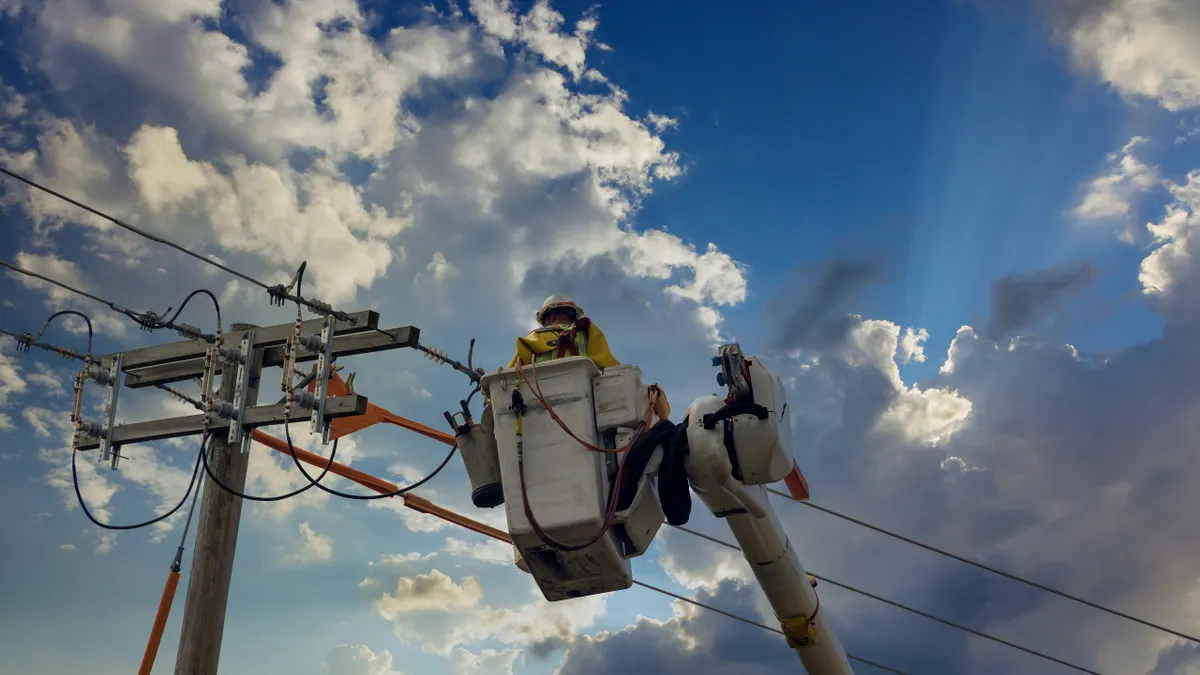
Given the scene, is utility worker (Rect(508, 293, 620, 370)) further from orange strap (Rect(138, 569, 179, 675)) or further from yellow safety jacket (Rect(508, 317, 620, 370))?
orange strap (Rect(138, 569, 179, 675))

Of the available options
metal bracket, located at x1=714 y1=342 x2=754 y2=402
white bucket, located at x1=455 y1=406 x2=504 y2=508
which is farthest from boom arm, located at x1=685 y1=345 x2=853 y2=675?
white bucket, located at x1=455 y1=406 x2=504 y2=508

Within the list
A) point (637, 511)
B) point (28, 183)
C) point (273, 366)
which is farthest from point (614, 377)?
point (28, 183)

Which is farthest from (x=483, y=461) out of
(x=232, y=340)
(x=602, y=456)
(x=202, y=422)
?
(x=232, y=340)

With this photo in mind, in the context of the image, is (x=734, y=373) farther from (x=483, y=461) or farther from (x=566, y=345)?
(x=483, y=461)

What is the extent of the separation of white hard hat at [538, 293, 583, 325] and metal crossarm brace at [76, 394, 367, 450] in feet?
5.22

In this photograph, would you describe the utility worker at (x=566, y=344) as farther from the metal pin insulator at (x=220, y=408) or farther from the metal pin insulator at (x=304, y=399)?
the metal pin insulator at (x=220, y=408)

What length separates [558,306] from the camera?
857 centimetres

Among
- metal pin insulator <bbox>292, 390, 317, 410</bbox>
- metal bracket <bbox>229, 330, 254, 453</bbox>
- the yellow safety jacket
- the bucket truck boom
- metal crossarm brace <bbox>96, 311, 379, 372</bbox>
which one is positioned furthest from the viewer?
metal crossarm brace <bbox>96, 311, 379, 372</bbox>

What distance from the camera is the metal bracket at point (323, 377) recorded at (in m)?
8.62

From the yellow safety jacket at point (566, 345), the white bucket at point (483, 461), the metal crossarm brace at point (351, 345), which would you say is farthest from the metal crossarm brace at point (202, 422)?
the yellow safety jacket at point (566, 345)

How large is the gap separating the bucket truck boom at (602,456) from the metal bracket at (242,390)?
224 cm

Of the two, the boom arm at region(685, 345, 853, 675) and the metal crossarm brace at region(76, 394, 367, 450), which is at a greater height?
the metal crossarm brace at region(76, 394, 367, 450)

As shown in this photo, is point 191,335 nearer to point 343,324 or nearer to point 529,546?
point 343,324

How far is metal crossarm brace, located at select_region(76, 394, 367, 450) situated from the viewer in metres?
8.66
